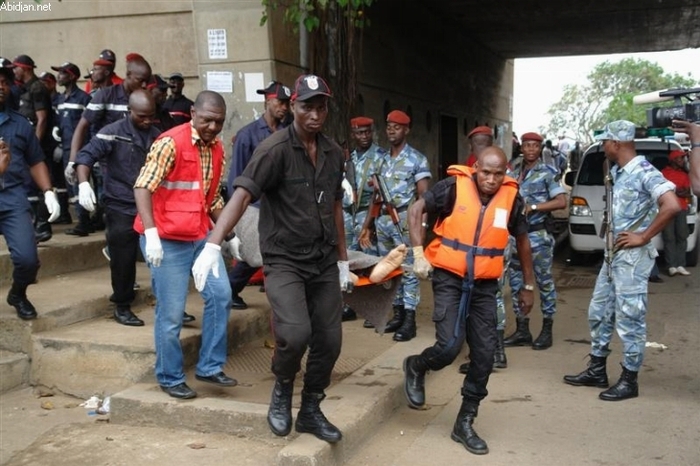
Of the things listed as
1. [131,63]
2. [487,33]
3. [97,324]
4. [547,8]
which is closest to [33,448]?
[97,324]

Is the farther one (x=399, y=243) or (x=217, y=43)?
(x=217, y=43)

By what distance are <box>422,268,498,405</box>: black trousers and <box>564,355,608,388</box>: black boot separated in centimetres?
156

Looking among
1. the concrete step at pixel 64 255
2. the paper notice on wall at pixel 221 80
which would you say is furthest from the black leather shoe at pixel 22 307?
the paper notice on wall at pixel 221 80

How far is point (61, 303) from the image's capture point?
6492 mm

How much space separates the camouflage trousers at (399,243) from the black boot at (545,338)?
1.24m

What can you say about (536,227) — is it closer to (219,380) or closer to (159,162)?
(219,380)

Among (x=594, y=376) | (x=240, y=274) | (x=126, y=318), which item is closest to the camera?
(x=594, y=376)

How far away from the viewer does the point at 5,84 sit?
6.14 metres

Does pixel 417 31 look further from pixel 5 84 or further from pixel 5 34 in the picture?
pixel 5 84

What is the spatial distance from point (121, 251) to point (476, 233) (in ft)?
9.51

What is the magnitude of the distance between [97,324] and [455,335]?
3.10 m


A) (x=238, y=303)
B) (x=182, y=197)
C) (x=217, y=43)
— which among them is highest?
(x=217, y=43)

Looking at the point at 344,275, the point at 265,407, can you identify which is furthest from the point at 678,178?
the point at 265,407

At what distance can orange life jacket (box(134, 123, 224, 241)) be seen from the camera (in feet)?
16.9
